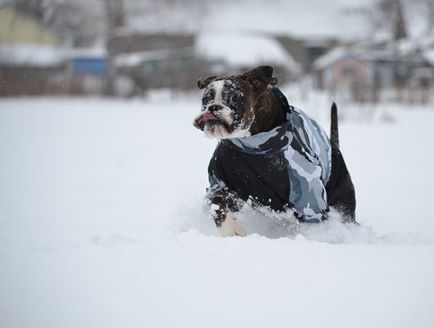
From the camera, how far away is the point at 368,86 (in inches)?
915

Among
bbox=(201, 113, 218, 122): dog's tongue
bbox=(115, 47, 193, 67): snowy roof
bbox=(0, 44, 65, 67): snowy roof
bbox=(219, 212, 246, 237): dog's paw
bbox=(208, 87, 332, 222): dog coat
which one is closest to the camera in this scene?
bbox=(201, 113, 218, 122): dog's tongue

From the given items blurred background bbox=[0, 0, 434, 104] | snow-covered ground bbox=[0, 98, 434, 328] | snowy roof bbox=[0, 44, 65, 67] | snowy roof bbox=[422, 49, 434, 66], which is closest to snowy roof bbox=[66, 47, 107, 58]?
blurred background bbox=[0, 0, 434, 104]

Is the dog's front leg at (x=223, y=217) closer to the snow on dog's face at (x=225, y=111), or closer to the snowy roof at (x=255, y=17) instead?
the snow on dog's face at (x=225, y=111)

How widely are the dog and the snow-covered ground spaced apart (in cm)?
28

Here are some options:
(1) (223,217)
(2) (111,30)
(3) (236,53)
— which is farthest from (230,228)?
(3) (236,53)

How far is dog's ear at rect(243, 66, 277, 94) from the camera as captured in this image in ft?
11.8

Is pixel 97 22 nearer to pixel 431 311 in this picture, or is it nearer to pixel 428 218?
pixel 428 218

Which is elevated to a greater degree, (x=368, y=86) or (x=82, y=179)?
(x=368, y=86)

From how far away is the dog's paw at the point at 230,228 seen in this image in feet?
12.1

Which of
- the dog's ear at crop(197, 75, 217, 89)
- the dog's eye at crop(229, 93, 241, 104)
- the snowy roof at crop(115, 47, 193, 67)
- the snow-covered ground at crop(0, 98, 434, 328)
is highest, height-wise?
the snowy roof at crop(115, 47, 193, 67)

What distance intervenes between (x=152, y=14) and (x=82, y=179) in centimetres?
3042

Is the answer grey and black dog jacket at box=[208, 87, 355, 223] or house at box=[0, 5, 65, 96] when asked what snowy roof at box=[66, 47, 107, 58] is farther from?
grey and black dog jacket at box=[208, 87, 355, 223]

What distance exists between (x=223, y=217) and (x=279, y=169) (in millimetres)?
467

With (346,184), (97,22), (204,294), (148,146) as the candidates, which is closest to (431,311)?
(204,294)
